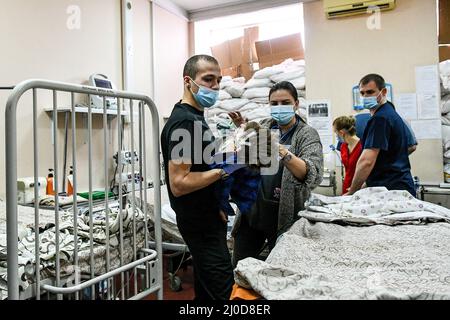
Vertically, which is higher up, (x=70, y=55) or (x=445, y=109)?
(x=70, y=55)

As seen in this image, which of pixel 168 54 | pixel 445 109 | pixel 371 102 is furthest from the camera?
pixel 168 54

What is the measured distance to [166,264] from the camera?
3.32 meters

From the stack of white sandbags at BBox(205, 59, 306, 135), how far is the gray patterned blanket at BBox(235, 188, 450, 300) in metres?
2.19

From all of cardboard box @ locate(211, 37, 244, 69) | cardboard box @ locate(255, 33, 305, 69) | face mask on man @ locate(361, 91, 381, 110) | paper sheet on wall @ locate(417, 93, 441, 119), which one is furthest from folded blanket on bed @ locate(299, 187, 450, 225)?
cardboard box @ locate(211, 37, 244, 69)

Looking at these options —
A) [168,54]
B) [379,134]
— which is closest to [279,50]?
[168,54]

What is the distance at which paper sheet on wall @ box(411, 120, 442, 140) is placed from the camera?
3525 mm

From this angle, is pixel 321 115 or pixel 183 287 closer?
pixel 183 287

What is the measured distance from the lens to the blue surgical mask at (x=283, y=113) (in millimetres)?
1913

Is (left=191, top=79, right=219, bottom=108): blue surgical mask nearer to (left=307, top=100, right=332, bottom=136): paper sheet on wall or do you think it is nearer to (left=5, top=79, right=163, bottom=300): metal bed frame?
(left=5, top=79, right=163, bottom=300): metal bed frame

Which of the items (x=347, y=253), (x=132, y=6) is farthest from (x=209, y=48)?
(x=347, y=253)

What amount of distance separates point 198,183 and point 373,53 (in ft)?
9.96

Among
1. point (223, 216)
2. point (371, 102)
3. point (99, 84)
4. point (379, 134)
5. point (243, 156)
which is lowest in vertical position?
point (223, 216)

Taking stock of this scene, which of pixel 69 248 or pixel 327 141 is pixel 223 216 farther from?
pixel 327 141

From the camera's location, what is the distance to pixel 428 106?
355 cm
